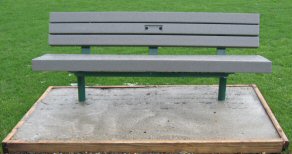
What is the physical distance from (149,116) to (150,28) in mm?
945

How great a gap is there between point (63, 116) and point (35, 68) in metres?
0.63

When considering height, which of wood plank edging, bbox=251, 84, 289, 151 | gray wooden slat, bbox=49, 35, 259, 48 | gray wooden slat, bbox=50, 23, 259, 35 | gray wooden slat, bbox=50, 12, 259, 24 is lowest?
wood plank edging, bbox=251, 84, 289, 151

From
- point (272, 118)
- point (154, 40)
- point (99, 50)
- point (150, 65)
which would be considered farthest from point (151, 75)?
point (99, 50)

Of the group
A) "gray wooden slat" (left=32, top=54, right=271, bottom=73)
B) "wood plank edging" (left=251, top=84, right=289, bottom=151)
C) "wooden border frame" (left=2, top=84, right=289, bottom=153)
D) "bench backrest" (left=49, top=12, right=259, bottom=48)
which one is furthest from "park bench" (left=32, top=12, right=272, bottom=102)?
"wooden border frame" (left=2, top=84, right=289, bottom=153)

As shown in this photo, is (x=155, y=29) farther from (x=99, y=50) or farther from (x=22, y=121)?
(x=99, y=50)

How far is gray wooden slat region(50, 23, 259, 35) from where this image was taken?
464cm

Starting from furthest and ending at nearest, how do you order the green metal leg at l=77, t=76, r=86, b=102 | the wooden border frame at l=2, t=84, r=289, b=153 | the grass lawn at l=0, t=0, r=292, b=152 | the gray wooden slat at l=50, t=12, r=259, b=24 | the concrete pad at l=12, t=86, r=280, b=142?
the grass lawn at l=0, t=0, r=292, b=152 < the gray wooden slat at l=50, t=12, r=259, b=24 < the green metal leg at l=77, t=76, r=86, b=102 < the concrete pad at l=12, t=86, r=280, b=142 < the wooden border frame at l=2, t=84, r=289, b=153

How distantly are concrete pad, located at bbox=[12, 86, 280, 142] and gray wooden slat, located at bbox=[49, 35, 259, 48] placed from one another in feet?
1.78

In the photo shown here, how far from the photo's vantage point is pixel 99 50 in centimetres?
725

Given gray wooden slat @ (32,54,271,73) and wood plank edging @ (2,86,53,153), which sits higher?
gray wooden slat @ (32,54,271,73)

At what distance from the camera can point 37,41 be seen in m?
7.87

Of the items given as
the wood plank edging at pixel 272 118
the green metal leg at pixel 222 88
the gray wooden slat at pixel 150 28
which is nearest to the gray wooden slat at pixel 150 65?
the wood plank edging at pixel 272 118

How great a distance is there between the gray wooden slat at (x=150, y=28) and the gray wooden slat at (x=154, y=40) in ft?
0.16

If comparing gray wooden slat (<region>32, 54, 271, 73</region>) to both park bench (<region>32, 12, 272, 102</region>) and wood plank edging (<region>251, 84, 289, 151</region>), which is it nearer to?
wood plank edging (<region>251, 84, 289, 151</region>)
